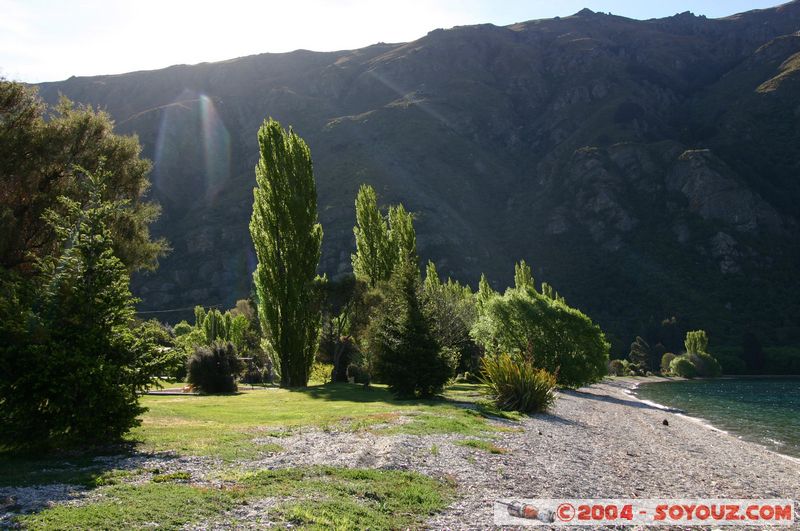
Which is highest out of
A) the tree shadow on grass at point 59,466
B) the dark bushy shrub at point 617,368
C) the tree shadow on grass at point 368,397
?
the tree shadow on grass at point 59,466

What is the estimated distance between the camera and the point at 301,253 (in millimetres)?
39844

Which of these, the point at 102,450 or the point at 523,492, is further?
the point at 102,450

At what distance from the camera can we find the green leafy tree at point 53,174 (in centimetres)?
2222

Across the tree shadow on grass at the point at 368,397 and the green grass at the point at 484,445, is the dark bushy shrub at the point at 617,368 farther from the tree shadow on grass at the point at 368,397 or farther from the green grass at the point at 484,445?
the green grass at the point at 484,445

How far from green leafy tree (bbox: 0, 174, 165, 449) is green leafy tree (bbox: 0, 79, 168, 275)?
21.6 feet

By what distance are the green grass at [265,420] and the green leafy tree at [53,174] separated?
26.3ft

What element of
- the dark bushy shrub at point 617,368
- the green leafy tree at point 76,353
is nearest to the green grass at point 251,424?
the green leafy tree at point 76,353

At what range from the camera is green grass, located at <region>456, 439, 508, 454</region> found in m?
14.7

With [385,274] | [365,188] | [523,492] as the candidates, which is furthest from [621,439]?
[365,188]

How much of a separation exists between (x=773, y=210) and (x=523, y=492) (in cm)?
19502

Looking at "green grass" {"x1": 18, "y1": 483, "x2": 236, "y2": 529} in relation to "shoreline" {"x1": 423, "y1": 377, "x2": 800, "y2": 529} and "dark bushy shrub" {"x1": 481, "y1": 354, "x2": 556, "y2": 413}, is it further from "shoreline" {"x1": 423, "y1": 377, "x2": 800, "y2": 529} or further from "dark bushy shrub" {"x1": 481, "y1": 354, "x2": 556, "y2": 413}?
"dark bushy shrub" {"x1": 481, "y1": 354, "x2": 556, "y2": 413}

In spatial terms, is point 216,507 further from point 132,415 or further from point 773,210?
point 773,210

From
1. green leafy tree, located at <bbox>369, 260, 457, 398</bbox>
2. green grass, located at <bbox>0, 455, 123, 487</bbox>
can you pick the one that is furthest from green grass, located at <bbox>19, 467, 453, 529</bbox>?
green leafy tree, located at <bbox>369, 260, 457, 398</bbox>

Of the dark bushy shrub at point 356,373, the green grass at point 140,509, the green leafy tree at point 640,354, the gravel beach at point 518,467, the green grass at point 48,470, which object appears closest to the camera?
the green grass at point 140,509
